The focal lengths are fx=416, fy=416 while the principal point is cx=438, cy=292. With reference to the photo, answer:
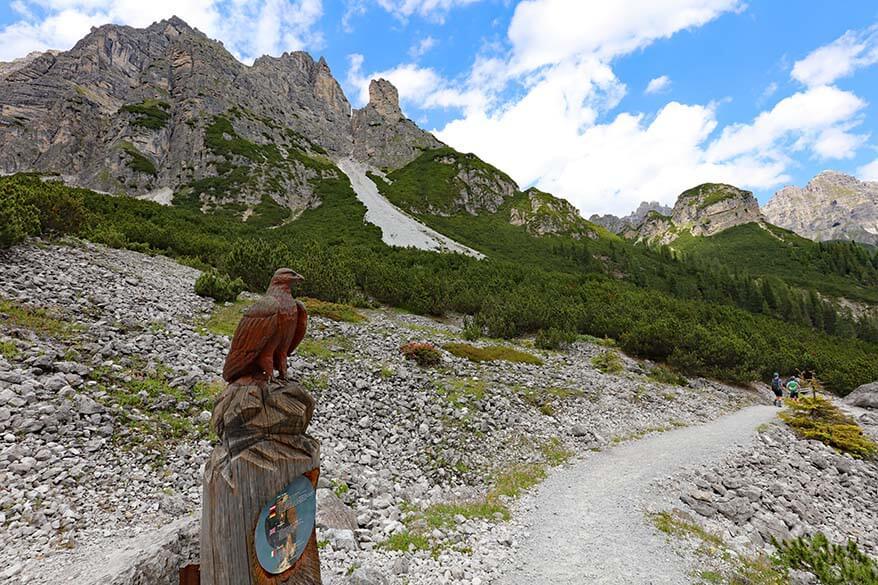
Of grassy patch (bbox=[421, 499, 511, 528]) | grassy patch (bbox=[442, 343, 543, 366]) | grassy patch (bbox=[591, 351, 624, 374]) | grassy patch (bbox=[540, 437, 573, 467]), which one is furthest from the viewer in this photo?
grassy patch (bbox=[591, 351, 624, 374])

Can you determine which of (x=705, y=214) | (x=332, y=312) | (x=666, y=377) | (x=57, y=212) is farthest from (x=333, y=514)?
(x=705, y=214)

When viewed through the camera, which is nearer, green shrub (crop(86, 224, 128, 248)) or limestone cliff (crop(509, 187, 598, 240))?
green shrub (crop(86, 224, 128, 248))

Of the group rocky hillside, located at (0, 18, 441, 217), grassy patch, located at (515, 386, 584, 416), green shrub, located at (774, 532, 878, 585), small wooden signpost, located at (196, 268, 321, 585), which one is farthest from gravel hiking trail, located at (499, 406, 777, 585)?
rocky hillside, located at (0, 18, 441, 217)

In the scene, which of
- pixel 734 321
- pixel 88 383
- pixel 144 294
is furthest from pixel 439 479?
pixel 734 321

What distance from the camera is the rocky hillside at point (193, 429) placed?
227 inches

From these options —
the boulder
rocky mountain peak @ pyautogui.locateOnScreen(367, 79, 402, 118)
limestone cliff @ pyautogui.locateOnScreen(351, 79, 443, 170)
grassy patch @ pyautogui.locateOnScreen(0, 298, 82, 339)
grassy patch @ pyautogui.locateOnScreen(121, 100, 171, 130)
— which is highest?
rocky mountain peak @ pyautogui.locateOnScreen(367, 79, 402, 118)

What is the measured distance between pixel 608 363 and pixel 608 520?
13747 millimetres

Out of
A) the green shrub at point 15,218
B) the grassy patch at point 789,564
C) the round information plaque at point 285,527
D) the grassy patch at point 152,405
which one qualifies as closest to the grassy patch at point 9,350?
the grassy patch at point 152,405

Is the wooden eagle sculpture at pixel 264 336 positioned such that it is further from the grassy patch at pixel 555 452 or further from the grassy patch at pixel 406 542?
the grassy patch at pixel 555 452

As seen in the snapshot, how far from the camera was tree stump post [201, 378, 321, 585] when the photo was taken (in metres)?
3.40

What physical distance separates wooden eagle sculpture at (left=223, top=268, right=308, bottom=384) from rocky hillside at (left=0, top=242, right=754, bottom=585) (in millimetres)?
2868

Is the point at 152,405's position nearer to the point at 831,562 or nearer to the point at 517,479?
the point at 517,479

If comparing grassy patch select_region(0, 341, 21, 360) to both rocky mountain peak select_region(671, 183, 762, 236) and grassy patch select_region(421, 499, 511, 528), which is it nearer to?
grassy patch select_region(421, 499, 511, 528)

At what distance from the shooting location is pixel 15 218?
13422 mm
